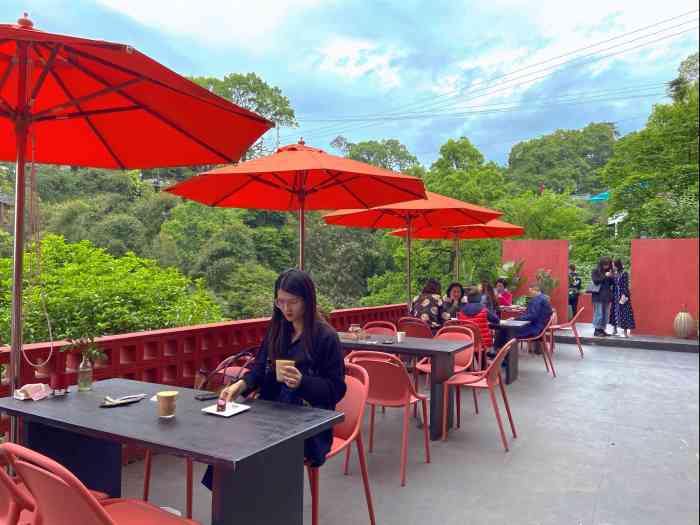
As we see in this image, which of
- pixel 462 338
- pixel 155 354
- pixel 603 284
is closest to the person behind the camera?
pixel 155 354

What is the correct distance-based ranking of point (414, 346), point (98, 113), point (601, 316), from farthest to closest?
point (601, 316)
point (414, 346)
point (98, 113)

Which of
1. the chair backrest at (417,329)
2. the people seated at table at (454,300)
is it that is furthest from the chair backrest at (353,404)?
the people seated at table at (454,300)

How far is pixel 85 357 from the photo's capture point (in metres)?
2.60

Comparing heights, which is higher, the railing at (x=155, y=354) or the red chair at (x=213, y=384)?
the railing at (x=155, y=354)

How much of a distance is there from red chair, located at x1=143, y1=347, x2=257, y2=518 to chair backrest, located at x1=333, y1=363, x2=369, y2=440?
546 mm

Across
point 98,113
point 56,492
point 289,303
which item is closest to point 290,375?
point 289,303

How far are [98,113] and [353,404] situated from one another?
201 centimetres

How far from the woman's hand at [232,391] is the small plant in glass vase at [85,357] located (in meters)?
0.69

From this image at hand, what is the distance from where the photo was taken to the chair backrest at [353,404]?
2.68 m

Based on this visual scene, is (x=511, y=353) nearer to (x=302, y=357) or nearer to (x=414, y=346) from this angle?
(x=414, y=346)

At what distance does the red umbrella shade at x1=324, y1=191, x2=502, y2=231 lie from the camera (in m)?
6.20

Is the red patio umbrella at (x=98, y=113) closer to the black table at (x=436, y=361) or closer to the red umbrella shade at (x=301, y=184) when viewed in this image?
the red umbrella shade at (x=301, y=184)

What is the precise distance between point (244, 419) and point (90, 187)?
21.7m

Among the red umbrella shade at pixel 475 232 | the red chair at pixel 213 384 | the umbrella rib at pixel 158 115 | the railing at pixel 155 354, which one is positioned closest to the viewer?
the umbrella rib at pixel 158 115
